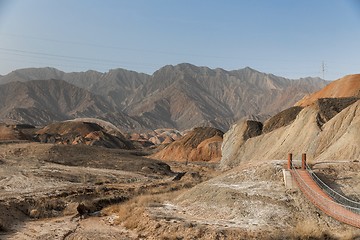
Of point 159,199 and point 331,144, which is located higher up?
point 331,144

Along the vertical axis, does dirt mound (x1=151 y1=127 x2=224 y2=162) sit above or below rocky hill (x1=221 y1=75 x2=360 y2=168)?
below

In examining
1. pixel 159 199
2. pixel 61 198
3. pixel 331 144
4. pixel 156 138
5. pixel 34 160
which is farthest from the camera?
pixel 156 138

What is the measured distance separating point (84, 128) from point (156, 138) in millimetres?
58923

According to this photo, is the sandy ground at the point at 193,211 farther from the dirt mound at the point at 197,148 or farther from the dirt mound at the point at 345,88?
the dirt mound at the point at 197,148

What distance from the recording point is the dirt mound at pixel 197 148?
9750cm

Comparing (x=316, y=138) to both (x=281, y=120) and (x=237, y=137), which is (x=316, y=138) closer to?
(x=281, y=120)

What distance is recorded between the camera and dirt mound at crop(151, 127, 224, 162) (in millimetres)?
97500

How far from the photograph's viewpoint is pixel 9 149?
195 ft

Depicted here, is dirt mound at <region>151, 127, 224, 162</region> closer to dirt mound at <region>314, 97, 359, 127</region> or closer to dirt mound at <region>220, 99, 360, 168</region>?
dirt mound at <region>220, 99, 360, 168</region>

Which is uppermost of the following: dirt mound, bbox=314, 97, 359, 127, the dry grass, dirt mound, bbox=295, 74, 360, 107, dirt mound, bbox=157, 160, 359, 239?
dirt mound, bbox=295, 74, 360, 107

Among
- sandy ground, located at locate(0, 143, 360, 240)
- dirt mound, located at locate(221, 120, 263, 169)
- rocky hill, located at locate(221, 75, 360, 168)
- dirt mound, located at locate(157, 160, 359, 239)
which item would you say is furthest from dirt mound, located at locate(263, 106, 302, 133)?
dirt mound, located at locate(157, 160, 359, 239)

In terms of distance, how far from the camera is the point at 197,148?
103 m

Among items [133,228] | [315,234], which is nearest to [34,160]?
[133,228]

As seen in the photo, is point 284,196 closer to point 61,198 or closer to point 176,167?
point 61,198
